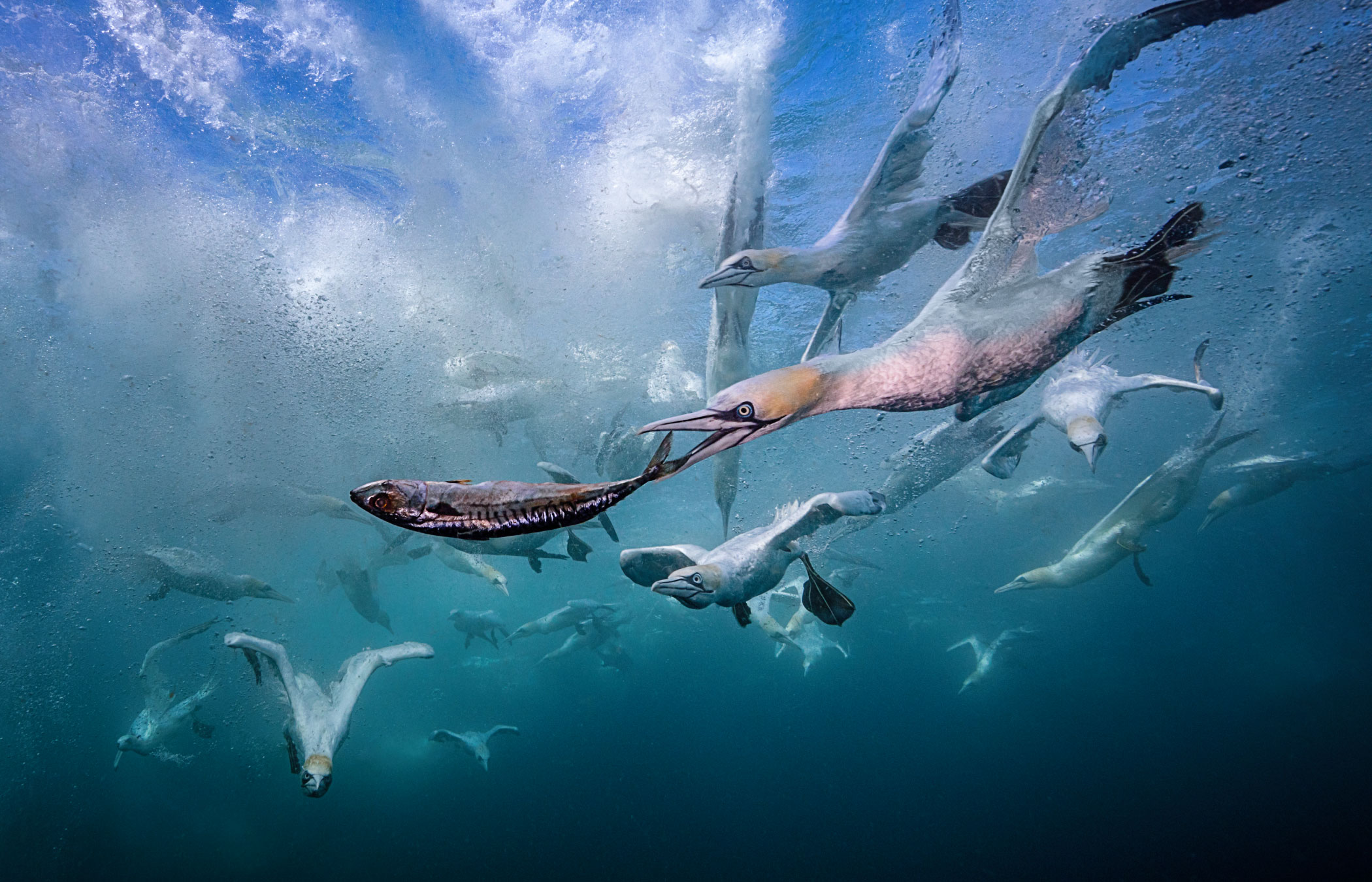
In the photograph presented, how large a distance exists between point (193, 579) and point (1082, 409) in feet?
67.3

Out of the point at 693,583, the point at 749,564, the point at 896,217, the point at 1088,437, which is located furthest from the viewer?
the point at 1088,437

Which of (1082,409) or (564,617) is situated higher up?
(564,617)

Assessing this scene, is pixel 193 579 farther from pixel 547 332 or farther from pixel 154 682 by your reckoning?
pixel 547 332

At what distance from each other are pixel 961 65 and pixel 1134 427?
22.5 meters

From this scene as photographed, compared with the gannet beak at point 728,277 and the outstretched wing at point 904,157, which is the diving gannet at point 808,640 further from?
the gannet beak at point 728,277

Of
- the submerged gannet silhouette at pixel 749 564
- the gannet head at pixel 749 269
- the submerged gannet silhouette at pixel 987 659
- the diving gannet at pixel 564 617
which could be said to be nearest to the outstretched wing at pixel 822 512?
the submerged gannet silhouette at pixel 749 564

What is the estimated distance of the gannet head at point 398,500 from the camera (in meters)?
0.76

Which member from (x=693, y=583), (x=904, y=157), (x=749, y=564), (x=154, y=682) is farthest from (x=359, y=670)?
(x=154, y=682)

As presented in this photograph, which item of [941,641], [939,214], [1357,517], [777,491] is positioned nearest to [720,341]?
[939,214]

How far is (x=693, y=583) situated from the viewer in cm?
382

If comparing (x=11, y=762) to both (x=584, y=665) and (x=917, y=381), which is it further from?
(x=917, y=381)

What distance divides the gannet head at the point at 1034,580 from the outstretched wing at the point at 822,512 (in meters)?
11.4

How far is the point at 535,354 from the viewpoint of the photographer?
1230 centimetres

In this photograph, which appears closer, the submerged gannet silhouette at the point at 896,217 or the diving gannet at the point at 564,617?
the submerged gannet silhouette at the point at 896,217
